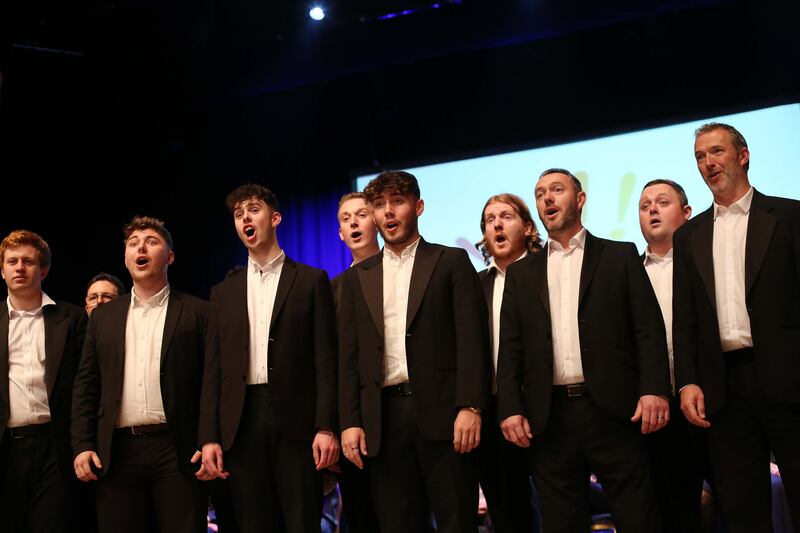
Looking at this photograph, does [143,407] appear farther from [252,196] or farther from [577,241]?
[577,241]

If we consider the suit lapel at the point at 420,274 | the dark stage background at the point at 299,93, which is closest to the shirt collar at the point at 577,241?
the suit lapel at the point at 420,274

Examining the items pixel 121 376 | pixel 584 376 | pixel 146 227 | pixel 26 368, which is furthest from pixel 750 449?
pixel 26 368

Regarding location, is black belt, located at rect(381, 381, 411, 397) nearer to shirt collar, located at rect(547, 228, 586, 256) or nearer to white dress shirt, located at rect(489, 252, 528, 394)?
white dress shirt, located at rect(489, 252, 528, 394)

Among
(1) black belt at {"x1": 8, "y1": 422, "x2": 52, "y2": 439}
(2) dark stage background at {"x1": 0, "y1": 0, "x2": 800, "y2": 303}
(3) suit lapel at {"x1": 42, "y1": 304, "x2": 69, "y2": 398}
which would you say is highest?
(2) dark stage background at {"x1": 0, "y1": 0, "x2": 800, "y2": 303}

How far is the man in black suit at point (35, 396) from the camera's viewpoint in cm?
380

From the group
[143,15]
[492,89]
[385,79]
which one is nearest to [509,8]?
[492,89]

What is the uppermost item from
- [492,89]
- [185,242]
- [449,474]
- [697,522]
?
[492,89]

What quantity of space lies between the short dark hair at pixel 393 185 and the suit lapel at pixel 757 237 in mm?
1279

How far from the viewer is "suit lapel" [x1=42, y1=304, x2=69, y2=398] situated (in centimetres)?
398

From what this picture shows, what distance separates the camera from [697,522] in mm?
3598

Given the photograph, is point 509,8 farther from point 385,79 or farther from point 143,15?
point 143,15

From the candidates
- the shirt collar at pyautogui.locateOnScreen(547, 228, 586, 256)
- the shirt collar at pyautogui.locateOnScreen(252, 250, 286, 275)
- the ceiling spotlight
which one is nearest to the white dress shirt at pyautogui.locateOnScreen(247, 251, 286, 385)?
the shirt collar at pyautogui.locateOnScreen(252, 250, 286, 275)

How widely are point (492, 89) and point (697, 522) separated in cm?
440

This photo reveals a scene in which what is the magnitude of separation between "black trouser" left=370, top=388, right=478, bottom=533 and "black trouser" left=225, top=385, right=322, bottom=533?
29 cm
